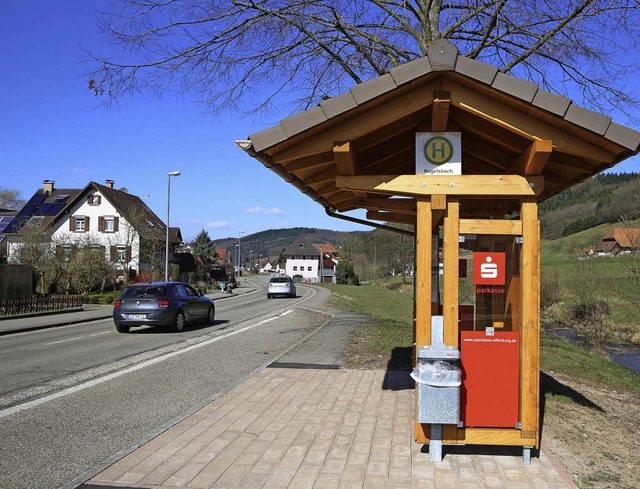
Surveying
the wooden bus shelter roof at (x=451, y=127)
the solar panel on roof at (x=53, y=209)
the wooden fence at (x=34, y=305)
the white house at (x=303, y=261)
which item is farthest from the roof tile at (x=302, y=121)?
the white house at (x=303, y=261)

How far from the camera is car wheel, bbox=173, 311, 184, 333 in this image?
55.9ft

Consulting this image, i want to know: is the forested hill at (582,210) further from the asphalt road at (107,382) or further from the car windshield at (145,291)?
the asphalt road at (107,382)

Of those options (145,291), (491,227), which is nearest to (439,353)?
(491,227)

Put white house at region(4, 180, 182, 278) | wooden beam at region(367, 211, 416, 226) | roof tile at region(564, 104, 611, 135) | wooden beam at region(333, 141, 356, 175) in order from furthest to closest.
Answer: white house at region(4, 180, 182, 278)
wooden beam at region(367, 211, 416, 226)
wooden beam at region(333, 141, 356, 175)
roof tile at region(564, 104, 611, 135)

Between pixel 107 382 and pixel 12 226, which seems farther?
pixel 12 226

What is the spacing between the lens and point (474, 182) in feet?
18.0

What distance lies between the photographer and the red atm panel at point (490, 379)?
534 cm

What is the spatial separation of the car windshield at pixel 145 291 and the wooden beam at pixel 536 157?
1334 centimetres

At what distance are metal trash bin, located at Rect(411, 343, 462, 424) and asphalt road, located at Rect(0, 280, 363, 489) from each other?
2.71 meters

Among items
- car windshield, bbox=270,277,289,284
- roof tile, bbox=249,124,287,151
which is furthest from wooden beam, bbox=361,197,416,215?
car windshield, bbox=270,277,289,284

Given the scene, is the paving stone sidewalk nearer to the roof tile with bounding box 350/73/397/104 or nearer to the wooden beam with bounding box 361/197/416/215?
the wooden beam with bounding box 361/197/416/215

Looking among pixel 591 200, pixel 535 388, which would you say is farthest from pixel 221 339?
pixel 591 200

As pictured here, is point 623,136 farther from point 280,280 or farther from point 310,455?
point 280,280

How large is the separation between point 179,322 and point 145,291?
4.41ft
